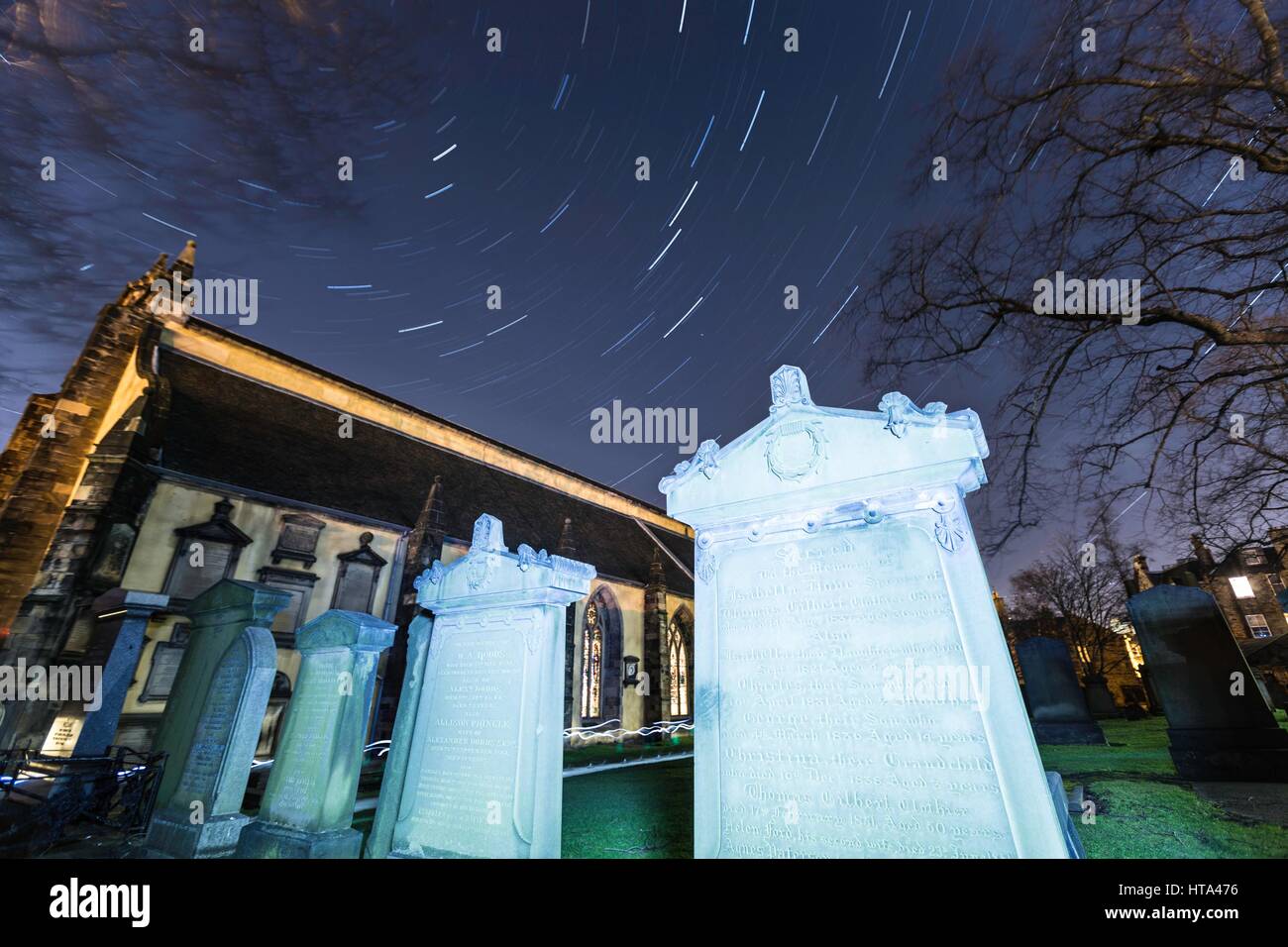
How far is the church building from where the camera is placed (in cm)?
1256

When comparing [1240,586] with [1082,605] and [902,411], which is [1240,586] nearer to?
[1082,605]

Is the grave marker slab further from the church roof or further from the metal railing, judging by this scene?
the church roof

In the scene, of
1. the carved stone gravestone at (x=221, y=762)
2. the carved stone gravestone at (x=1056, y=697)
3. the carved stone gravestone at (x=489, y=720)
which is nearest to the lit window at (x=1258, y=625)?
the carved stone gravestone at (x=1056, y=697)

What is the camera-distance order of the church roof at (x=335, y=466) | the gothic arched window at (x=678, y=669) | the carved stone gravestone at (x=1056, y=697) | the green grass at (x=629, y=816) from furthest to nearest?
the gothic arched window at (x=678, y=669) < the church roof at (x=335, y=466) < the carved stone gravestone at (x=1056, y=697) < the green grass at (x=629, y=816)

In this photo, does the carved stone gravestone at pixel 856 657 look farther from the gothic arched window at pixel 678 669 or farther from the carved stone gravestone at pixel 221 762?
the gothic arched window at pixel 678 669

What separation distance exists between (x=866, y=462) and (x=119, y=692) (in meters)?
14.6

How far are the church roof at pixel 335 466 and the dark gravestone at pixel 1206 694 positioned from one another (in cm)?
1895

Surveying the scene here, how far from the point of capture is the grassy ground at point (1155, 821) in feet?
16.1

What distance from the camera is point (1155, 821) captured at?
5.93 metres

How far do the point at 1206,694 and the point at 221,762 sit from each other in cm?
1527

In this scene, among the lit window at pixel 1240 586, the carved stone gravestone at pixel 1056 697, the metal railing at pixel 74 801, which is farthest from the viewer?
the lit window at pixel 1240 586

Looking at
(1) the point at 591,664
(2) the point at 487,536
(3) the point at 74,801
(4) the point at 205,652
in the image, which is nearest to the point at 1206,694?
(2) the point at 487,536
